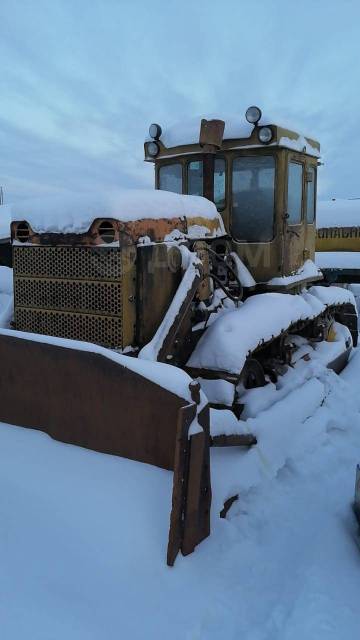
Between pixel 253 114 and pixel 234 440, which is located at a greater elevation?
pixel 253 114

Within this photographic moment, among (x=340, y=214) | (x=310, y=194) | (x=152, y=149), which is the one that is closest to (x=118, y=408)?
(x=152, y=149)

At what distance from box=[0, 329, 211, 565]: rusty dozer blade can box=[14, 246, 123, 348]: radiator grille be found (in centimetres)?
50

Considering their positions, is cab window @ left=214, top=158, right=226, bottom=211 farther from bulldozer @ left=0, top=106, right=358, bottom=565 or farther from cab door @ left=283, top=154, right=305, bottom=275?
cab door @ left=283, top=154, right=305, bottom=275

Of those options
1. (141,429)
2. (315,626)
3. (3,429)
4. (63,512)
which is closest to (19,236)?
(3,429)

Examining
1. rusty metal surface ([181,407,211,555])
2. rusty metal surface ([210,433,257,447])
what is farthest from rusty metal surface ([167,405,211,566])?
rusty metal surface ([210,433,257,447])

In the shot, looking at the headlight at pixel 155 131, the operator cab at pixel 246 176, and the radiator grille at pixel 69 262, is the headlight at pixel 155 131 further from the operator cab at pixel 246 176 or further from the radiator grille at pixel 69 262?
the radiator grille at pixel 69 262

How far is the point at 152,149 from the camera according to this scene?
242 inches

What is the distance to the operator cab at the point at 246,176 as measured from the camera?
5.73 meters

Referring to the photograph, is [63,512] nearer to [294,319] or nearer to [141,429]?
[141,429]

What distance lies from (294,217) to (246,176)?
819mm

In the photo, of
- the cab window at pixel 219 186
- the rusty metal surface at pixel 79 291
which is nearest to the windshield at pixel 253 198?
the cab window at pixel 219 186

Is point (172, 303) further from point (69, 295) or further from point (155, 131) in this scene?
point (155, 131)

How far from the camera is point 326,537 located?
3.30m

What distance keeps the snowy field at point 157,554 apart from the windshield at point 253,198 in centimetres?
268
